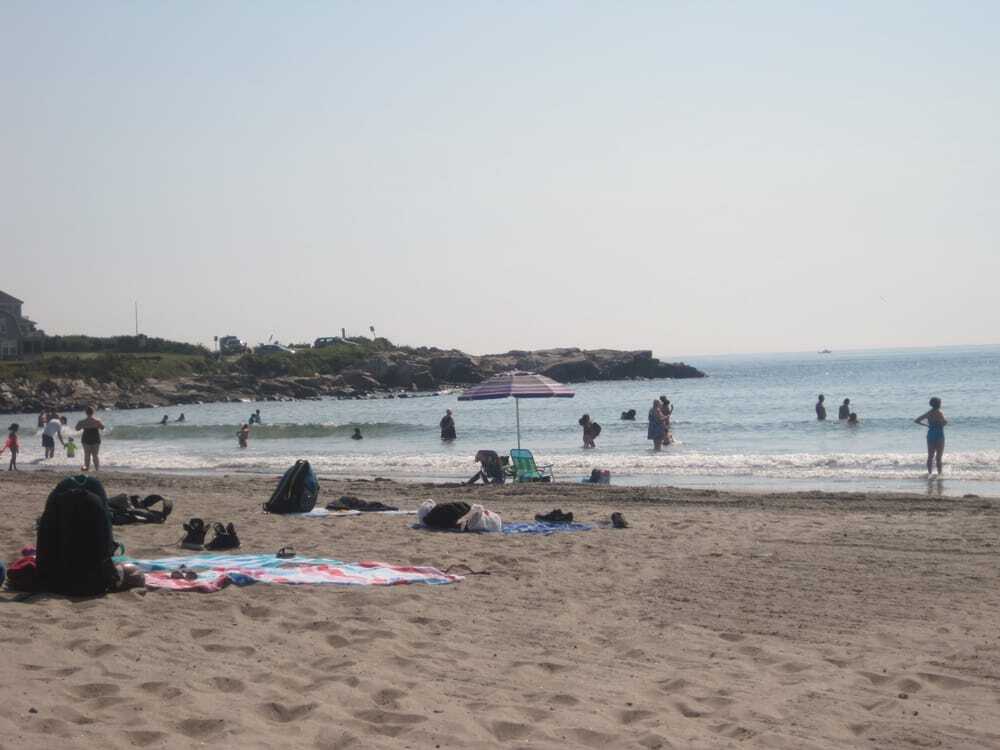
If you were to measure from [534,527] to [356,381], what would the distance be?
72.8 metres

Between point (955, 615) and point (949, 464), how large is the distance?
17167 mm

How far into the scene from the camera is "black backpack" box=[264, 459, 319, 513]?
1341cm

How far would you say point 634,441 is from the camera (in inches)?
1316

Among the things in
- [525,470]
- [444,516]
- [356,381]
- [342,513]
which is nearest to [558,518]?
[444,516]

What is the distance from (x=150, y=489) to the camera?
1881 cm

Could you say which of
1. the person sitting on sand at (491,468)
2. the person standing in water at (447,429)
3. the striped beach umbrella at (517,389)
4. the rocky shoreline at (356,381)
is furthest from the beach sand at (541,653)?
the rocky shoreline at (356,381)

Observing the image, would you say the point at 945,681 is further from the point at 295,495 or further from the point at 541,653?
the point at 295,495

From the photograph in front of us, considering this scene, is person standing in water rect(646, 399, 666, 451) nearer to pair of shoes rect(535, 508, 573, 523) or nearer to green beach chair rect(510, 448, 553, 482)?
green beach chair rect(510, 448, 553, 482)

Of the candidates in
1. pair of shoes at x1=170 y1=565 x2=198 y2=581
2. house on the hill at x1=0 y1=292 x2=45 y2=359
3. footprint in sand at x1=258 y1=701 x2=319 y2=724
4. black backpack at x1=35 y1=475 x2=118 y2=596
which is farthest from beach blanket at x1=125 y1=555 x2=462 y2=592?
house on the hill at x1=0 y1=292 x2=45 y2=359

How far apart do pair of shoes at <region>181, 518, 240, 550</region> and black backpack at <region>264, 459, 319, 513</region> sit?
3164mm

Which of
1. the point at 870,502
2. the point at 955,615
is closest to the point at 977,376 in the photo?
the point at 870,502

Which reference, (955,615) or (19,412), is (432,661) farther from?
(19,412)

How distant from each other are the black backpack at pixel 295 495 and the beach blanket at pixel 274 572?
416 centimetres

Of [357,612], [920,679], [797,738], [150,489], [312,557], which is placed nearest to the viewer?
[797,738]
